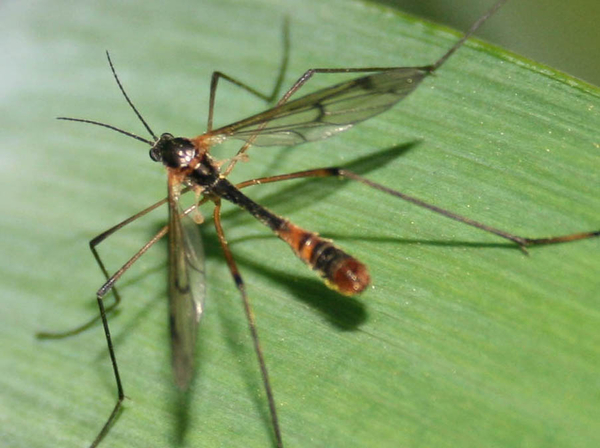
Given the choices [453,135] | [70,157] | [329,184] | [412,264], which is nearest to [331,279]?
[412,264]

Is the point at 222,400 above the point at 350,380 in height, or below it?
below

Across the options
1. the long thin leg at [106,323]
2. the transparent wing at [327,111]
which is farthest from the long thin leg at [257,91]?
the long thin leg at [106,323]

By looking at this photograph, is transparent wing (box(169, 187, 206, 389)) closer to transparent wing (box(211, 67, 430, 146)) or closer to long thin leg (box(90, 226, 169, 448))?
long thin leg (box(90, 226, 169, 448))

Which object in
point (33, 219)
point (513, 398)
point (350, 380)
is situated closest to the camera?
point (513, 398)

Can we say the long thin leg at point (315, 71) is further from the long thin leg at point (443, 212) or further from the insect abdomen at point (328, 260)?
the insect abdomen at point (328, 260)

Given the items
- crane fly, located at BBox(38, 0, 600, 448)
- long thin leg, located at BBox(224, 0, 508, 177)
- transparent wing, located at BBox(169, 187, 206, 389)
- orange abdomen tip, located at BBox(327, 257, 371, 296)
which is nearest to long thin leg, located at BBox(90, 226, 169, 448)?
crane fly, located at BBox(38, 0, 600, 448)

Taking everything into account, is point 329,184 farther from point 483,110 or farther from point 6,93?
point 6,93

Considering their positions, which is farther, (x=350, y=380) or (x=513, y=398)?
(x=350, y=380)
